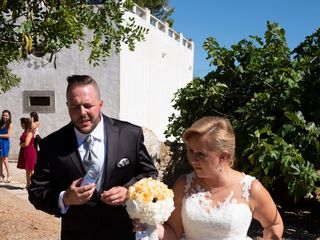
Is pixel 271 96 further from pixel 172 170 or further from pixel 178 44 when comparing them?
pixel 178 44

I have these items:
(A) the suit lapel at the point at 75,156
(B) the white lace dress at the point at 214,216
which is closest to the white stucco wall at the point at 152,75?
(A) the suit lapel at the point at 75,156

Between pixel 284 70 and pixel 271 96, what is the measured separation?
40 cm

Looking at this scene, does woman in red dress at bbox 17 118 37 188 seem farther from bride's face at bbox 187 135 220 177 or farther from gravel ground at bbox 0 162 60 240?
bride's face at bbox 187 135 220 177

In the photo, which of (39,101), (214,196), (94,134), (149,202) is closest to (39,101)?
(39,101)

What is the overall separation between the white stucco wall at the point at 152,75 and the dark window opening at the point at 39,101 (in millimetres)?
2681

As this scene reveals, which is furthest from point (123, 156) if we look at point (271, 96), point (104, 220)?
point (271, 96)

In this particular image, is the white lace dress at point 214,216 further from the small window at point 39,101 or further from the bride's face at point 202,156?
the small window at point 39,101

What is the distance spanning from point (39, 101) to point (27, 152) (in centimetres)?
655

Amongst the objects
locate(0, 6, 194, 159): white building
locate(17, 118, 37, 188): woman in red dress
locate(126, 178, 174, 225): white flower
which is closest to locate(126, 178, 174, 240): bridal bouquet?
locate(126, 178, 174, 225): white flower

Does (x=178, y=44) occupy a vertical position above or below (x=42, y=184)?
above

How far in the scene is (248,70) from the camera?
679cm

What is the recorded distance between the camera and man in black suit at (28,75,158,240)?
253 centimetres

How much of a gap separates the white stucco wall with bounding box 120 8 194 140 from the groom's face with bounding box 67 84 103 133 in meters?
11.2

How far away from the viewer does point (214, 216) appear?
2586 millimetres
